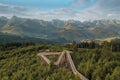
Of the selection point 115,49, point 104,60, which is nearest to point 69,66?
point 104,60

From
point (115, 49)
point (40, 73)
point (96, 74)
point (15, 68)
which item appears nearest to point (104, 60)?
point (96, 74)

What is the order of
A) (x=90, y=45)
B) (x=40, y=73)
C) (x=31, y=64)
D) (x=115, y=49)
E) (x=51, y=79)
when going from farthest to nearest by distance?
(x=90, y=45), (x=115, y=49), (x=31, y=64), (x=40, y=73), (x=51, y=79)

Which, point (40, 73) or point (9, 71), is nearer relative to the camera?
point (40, 73)

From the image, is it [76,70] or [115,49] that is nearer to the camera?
[76,70]

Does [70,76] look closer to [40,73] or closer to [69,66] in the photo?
[40,73]

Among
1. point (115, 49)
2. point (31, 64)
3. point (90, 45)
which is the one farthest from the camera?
point (90, 45)

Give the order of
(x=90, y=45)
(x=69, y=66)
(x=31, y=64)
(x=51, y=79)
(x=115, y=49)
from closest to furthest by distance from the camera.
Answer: (x=51, y=79) < (x=69, y=66) < (x=31, y=64) < (x=115, y=49) < (x=90, y=45)

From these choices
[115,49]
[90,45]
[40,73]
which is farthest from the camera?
[90,45]

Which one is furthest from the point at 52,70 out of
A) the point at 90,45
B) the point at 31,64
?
the point at 90,45

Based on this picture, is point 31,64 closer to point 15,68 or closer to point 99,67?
point 15,68
